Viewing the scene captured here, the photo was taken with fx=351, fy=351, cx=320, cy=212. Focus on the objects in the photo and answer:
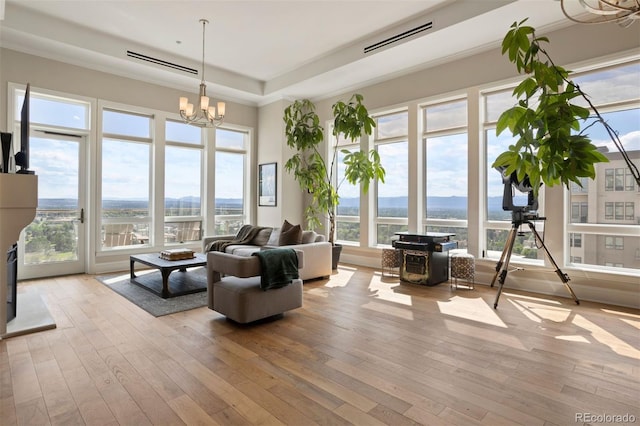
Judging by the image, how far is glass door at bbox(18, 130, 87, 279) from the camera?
541 centimetres

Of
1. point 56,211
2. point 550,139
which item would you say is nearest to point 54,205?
point 56,211

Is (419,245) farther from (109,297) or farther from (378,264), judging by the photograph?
(109,297)

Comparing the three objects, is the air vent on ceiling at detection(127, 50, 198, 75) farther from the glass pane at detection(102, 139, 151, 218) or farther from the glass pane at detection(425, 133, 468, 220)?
the glass pane at detection(425, 133, 468, 220)

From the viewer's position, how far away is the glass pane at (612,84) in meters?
4.20

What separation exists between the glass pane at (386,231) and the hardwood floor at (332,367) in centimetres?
250

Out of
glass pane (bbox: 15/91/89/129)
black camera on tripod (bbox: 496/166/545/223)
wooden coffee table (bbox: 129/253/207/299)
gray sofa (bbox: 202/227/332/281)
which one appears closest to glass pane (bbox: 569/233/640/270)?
black camera on tripod (bbox: 496/166/545/223)

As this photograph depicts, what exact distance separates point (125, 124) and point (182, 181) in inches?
55.7

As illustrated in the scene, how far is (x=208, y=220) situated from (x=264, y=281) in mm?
4417

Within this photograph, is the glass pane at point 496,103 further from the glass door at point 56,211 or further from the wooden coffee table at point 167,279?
the glass door at point 56,211

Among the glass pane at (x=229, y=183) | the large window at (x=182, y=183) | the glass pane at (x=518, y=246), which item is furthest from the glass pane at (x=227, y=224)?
the glass pane at (x=518, y=246)

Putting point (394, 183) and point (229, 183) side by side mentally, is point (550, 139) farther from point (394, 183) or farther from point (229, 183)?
A: point (229, 183)

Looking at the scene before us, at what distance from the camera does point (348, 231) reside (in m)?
7.21

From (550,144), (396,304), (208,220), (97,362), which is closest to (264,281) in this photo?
(97,362)

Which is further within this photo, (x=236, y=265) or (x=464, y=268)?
(x=464, y=268)
